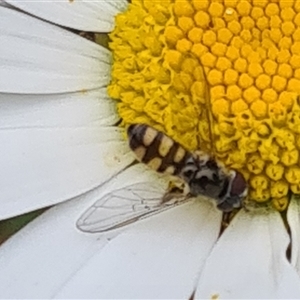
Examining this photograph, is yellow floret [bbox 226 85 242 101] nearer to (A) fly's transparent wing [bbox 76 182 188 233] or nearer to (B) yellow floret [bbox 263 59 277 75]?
(B) yellow floret [bbox 263 59 277 75]

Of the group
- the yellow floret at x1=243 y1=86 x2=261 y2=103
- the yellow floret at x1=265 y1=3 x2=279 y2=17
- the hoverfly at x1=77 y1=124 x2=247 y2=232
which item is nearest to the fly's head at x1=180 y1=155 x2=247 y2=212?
the hoverfly at x1=77 y1=124 x2=247 y2=232

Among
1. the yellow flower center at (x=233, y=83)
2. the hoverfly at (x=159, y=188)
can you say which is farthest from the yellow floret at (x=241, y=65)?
the hoverfly at (x=159, y=188)

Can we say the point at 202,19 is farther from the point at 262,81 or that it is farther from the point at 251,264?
the point at 251,264

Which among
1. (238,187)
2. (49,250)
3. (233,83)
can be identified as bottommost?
(49,250)

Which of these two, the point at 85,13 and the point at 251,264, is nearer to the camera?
the point at 251,264

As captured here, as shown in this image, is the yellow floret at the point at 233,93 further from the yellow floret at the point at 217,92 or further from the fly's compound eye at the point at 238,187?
the fly's compound eye at the point at 238,187

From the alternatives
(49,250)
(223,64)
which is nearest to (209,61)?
(223,64)
